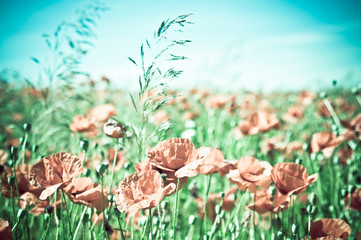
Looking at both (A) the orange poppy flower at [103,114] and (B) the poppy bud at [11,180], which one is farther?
(A) the orange poppy flower at [103,114]

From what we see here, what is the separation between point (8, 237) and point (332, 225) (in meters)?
1.05

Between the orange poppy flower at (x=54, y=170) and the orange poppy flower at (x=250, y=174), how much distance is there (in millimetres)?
505

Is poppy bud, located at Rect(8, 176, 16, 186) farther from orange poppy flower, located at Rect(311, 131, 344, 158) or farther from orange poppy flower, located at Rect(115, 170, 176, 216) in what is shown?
orange poppy flower, located at Rect(311, 131, 344, 158)

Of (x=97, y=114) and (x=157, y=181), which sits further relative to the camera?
Result: (x=97, y=114)

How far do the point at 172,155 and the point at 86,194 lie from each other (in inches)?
10.6

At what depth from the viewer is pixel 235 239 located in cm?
83

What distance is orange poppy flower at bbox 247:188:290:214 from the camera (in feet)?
2.85

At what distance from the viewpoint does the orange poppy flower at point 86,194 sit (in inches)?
27.3

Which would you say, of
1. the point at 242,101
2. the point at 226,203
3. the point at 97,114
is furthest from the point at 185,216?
the point at 242,101

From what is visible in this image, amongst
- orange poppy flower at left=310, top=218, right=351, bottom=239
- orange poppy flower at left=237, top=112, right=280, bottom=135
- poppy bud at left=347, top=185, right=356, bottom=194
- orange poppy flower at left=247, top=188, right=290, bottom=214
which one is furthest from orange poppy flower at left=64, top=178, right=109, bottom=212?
orange poppy flower at left=237, top=112, right=280, bottom=135

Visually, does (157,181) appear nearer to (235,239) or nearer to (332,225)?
(235,239)

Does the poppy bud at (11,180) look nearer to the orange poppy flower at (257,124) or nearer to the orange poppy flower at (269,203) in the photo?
the orange poppy flower at (269,203)

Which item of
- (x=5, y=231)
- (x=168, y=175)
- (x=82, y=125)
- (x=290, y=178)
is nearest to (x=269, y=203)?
(x=290, y=178)

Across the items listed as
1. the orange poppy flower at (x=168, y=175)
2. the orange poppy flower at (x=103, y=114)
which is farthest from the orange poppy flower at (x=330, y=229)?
the orange poppy flower at (x=103, y=114)
